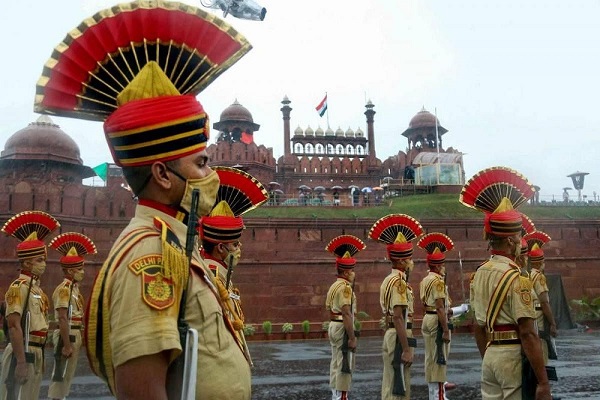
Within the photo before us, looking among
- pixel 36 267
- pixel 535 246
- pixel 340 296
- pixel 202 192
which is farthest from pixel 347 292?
pixel 202 192

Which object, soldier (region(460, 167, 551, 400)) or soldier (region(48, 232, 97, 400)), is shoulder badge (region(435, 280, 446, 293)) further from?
soldier (region(48, 232, 97, 400))

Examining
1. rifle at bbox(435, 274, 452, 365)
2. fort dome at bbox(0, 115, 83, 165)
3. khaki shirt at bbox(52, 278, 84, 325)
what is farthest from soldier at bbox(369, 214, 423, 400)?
fort dome at bbox(0, 115, 83, 165)

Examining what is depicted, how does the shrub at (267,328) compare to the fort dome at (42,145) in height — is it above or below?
below

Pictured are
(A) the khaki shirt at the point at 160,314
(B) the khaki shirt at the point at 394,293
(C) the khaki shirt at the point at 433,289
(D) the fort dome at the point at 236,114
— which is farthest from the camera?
(D) the fort dome at the point at 236,114

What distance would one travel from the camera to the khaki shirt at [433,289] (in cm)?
923

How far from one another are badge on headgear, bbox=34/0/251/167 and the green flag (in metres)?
29.8

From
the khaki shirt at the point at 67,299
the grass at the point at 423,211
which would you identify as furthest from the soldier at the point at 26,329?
the grass at the point at 423,211

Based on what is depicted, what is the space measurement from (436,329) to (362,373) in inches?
105

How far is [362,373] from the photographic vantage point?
11.4m

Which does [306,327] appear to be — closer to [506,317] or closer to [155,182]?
[506,317]

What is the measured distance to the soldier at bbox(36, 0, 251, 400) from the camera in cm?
180

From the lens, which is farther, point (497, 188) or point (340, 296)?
point (340, 296)

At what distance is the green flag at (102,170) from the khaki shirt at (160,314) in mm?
30197

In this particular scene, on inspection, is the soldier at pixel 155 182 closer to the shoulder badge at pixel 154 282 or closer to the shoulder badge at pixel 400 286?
the shoulder badge at pixel 154 282
